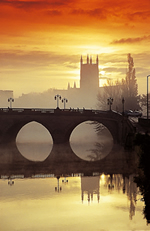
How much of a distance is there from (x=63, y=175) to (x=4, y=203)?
18.1 m

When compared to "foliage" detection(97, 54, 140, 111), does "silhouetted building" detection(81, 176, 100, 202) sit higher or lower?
lower

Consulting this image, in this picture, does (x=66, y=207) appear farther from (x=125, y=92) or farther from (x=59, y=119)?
(x=125, y=92)

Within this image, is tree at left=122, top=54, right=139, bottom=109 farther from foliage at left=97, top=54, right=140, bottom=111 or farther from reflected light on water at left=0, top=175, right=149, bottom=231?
reflected light on water at left=0, top=175, right=149, bottom=231

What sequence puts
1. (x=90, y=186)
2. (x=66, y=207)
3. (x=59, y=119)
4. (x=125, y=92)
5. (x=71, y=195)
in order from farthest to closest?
(x=125, y=92), (x=59, y=119), (x=90, y=186), (x=71, y=195), (x=66, y=207)

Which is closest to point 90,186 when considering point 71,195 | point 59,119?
point 71,195

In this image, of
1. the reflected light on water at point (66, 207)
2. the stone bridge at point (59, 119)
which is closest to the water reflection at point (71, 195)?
the reflected light on water at point (66, 207)

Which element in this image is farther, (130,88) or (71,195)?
(130,88)

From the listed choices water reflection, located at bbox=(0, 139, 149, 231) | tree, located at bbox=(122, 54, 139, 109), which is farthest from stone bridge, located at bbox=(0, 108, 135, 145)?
tree, located at bbox=(122, 54, 139, 109)

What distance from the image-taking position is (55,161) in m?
79.9

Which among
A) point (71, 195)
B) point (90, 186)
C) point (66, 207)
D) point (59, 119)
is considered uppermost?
point (59, 119)

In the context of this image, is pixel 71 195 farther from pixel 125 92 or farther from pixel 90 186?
pixel 125 92

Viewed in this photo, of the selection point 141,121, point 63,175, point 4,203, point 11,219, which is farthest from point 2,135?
point 11,219

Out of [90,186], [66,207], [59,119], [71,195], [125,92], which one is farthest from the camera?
[125,92]

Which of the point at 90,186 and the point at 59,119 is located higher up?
the point at 59,119
